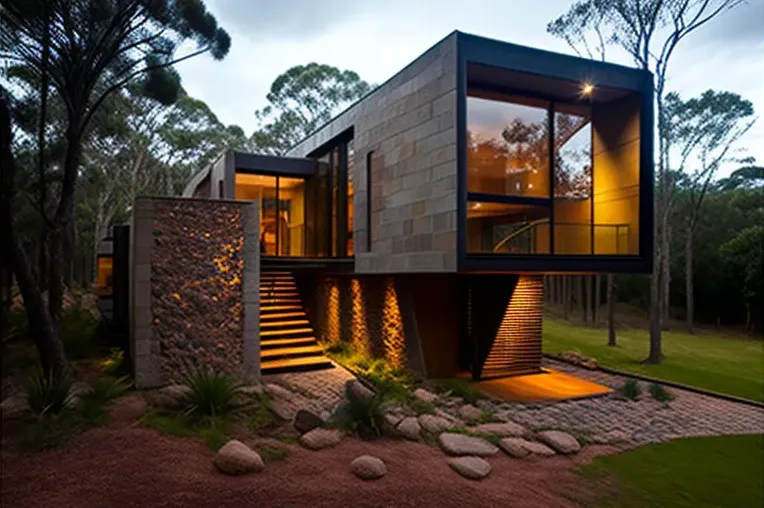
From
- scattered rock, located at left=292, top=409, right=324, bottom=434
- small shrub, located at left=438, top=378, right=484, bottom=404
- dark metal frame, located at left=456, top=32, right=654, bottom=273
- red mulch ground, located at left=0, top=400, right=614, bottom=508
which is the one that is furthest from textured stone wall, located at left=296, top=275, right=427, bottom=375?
red mulch ground, located at left=0, top=400, right=614, bottom=508

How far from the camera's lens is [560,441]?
19.8 ft

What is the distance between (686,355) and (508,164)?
34.9 feet

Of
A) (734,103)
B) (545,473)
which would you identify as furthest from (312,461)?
(734,103)

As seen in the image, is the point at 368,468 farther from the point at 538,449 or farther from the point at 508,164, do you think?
the point at 508,164

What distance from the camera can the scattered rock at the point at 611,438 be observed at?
6395 millimetres

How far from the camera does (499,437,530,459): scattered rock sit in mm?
5602

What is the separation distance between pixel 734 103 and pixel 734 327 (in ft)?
32.8

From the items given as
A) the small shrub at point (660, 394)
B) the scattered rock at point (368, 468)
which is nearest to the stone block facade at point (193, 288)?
the scattered rock at point (368, 468)

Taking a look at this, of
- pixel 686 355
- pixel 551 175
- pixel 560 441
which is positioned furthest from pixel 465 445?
pixel 686 355

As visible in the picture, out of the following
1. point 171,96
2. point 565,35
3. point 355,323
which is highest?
point 565,35

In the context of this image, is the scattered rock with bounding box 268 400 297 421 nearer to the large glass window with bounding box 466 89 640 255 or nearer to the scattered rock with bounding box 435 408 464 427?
the scattered rock with bounding box 435 408 464 427

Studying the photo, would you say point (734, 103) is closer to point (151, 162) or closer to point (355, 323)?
point (355, 323)

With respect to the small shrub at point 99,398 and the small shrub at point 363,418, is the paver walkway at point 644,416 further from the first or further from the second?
the small shrub at point 99,398

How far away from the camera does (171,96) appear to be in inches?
437
